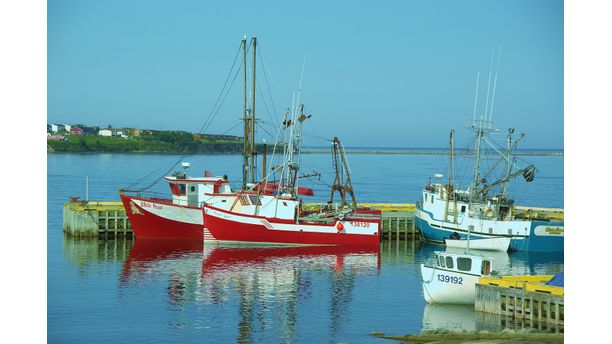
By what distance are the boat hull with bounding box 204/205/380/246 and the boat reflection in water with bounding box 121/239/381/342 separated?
0.49 meters

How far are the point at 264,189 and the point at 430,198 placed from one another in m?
9.35

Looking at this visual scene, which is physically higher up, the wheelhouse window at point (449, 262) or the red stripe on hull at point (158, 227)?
the wheelhouse window at point (449, 262)

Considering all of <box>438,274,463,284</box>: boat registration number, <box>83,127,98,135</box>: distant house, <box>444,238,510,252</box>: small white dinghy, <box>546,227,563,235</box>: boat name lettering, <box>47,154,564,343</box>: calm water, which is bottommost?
<box>47,154,564,343</box>: calm water

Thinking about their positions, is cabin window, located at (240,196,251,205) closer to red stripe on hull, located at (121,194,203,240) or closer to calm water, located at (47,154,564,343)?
calm water, located at (47,154,564,343)

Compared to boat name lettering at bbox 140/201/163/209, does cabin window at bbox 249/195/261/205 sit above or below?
above

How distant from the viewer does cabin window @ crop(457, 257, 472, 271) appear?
29391 millimetres

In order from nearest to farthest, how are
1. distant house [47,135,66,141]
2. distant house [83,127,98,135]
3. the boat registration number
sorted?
1. the boat registration number
2. distant house [47,135,66,141]
3. distant house [83,127,98,135]

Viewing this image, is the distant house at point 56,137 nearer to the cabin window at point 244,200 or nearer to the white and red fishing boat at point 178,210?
the white and red fishing boat at point 178,210

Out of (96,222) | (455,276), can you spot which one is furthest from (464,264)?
(96,222)

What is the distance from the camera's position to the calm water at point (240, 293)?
27.6 metres

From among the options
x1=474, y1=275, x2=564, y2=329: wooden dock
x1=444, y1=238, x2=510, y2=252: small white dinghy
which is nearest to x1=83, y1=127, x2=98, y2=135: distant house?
x1=444, y1=238, x2=510, y2=252: small white dinghy

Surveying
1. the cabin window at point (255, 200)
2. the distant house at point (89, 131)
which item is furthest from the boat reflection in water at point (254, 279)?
the distant house at point (89, 131)

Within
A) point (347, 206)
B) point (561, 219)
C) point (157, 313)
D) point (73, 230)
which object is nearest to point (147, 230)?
point (73, 230)

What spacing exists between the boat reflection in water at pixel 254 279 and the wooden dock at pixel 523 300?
4.69 m
